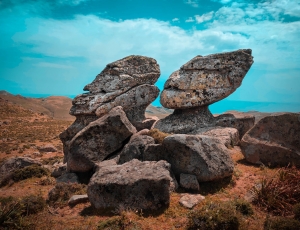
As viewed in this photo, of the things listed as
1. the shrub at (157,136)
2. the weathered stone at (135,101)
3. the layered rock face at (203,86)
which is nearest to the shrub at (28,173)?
the weathered stone at (135,101)

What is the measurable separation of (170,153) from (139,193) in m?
3.36

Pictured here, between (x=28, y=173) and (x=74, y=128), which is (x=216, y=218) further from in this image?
(x=74, y=128)

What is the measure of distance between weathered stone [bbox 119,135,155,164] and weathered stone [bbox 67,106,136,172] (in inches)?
56.7

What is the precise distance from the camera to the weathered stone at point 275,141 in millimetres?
13188

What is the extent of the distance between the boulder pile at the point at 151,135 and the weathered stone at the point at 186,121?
9 cm

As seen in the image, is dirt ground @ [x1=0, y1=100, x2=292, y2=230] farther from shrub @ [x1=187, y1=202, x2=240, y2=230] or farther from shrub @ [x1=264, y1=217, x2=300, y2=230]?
shrub @ [x1=187, y1=202, x2=240, y2=230]

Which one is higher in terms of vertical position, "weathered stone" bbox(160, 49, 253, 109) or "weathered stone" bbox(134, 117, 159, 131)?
"weathered stone" bbox(160, 49, 253, 109)

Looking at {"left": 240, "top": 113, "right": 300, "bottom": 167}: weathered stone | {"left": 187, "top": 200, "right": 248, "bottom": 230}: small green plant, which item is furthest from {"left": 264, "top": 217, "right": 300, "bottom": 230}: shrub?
{"left": 240, "top": 113, "right": 300, "bottom": 167}: weathered stone

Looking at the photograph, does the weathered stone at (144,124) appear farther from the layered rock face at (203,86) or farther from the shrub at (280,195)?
the shrub at (280,195)

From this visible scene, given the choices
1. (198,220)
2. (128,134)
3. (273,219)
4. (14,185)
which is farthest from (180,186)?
(14,185)

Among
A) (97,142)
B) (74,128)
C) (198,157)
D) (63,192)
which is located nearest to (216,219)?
(198,157)

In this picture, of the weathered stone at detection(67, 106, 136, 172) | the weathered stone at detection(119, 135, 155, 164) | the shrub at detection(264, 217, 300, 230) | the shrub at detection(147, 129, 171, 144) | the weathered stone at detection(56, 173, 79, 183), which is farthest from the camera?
the weathered stone at detection(67, 106, 136, 172)

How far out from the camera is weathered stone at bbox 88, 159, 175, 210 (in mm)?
9820

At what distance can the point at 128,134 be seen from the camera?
15586mm
